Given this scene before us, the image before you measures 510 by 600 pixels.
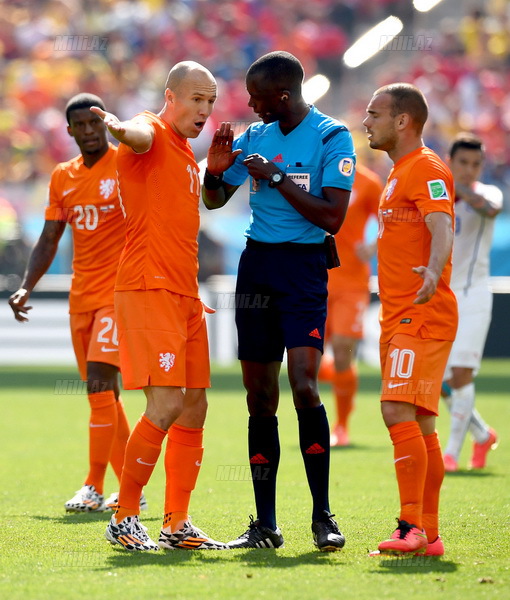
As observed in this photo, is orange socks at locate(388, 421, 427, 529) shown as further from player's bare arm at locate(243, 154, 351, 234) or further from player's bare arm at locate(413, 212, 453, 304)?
player's bare arm at locate(243, 154, 351, 234)

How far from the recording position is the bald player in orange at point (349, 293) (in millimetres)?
9961

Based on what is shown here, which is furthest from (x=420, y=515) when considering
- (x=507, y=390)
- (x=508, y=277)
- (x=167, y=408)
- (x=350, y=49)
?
(x=350, y=49)

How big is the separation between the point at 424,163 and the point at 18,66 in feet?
61.2

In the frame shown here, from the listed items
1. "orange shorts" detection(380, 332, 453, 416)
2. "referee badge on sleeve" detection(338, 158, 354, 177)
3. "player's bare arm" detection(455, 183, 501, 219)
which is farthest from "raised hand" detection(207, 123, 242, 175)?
"player's bare arm" detection(455, 183, 501, 219)

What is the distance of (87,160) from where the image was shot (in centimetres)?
705

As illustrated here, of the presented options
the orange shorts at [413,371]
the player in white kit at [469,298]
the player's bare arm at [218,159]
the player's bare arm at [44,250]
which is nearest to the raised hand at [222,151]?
the player's bare arm at [218,159]

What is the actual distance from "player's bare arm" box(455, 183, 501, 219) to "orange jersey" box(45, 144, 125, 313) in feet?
8.93

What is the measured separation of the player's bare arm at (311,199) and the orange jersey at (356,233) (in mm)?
4657

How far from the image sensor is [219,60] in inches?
875

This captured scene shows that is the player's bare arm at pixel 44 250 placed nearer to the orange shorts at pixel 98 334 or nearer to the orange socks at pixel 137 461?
the orange shorts at pixel 98 334

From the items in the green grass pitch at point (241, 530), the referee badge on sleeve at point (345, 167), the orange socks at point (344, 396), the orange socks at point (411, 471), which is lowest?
the green grass pitch at point (241, 530)

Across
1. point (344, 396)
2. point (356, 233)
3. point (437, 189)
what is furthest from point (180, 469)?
point (356, 233)

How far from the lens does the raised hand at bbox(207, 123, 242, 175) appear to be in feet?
18.0

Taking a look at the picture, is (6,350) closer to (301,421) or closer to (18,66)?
(18,66)
